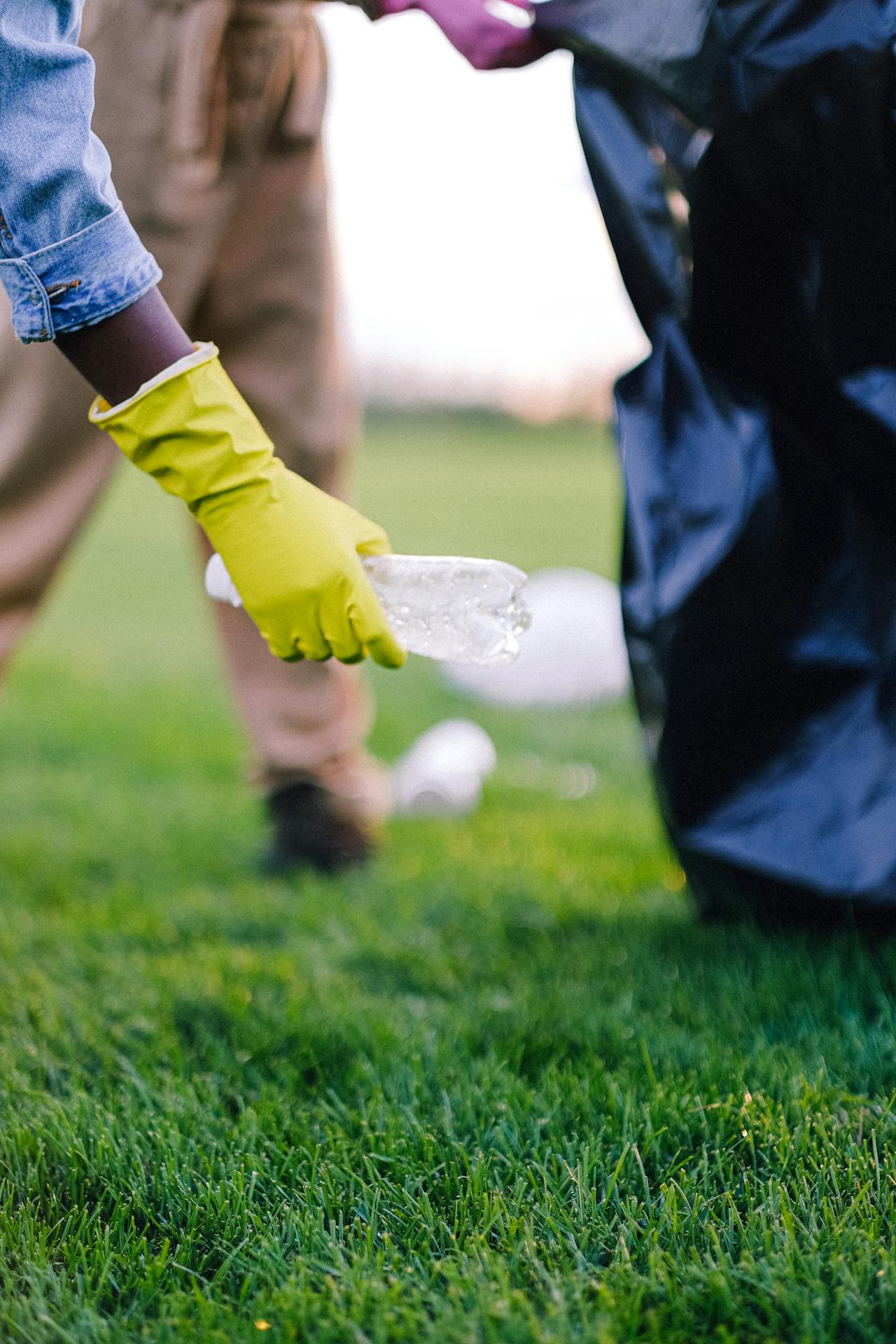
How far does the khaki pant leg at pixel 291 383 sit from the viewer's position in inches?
75.5

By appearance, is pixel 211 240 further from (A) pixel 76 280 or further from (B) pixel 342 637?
(B) pixel 342 637

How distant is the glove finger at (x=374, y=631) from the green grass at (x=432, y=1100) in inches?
17.8

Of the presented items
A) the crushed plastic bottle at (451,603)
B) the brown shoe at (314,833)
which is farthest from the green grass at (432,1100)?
the crushed plastic bottle at (451,603)

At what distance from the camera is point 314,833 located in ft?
7.38

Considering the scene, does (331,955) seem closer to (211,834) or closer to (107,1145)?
(107,1145)

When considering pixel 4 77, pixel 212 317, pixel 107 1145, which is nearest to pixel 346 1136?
pixel 107 1145

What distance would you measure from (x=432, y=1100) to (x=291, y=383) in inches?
50.5

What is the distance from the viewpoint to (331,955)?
5.72 ft

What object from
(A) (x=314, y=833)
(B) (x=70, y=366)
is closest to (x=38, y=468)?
(B) (x=70, y=366)

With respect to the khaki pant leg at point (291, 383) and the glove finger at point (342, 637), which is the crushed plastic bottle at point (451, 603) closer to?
the glove finger at point (342, 637)

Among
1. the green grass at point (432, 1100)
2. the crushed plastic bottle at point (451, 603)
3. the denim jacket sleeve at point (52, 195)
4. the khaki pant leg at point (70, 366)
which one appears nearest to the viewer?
the green grass at point (432, 1100)

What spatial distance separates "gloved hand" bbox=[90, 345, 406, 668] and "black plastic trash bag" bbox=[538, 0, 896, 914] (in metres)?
0.49

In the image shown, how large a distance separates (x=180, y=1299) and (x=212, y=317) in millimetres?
1517

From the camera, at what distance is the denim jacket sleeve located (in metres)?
1.10
